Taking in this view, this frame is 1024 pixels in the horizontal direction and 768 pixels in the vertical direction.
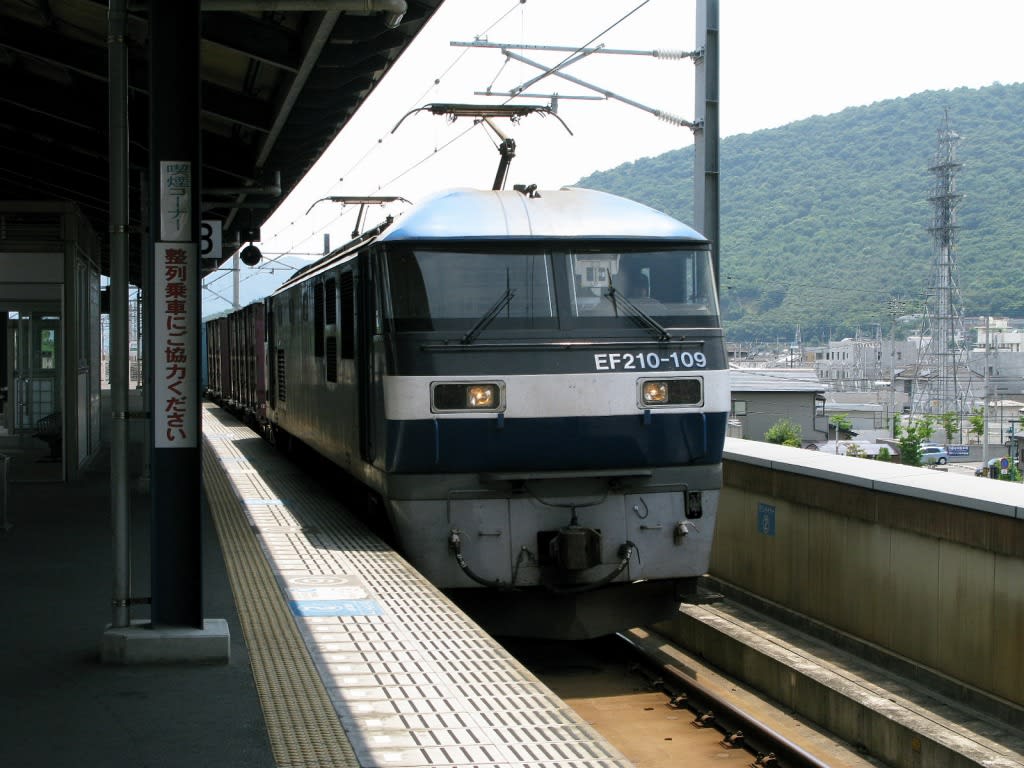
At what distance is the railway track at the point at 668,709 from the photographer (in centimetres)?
729

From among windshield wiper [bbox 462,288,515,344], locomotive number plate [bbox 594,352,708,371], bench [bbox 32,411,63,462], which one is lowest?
bench [bbox 32,411,63,462]

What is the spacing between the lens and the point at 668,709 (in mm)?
8289

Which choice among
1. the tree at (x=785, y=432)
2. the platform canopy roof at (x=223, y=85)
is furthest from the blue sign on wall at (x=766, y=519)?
the tree at (x=785, y=432)

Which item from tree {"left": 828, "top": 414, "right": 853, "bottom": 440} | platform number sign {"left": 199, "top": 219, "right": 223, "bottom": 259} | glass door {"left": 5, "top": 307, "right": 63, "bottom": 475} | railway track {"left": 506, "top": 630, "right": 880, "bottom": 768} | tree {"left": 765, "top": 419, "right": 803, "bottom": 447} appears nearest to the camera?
railway track {"left": 506, "top": 630, "right": 880, "bottom": 768}

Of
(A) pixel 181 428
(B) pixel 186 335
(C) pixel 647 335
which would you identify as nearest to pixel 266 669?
(A) pixel 181 428

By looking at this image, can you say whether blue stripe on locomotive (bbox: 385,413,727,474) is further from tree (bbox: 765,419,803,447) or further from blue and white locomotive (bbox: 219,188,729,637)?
tree (bbox: 765,419,803,447)

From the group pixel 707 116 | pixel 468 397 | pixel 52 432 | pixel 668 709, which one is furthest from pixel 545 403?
pixel 52 432

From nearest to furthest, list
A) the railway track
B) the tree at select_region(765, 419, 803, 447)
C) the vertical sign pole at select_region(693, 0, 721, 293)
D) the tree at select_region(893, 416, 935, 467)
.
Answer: the railway track < the vertical sign pole at select_region(693, 0, 721, 293) < the tree at select_region(765, 419, 803, 447) < the tree at select_region(893, 416, 935, 467)

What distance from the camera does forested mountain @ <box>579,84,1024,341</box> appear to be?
57688 mm

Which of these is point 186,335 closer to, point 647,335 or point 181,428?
point 181,428

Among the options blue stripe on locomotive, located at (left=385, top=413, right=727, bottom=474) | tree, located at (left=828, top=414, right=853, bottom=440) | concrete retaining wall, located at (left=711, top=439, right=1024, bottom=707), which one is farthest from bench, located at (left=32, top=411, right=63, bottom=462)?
tree, located at (left=828, top=414, right=853, bottom=440)

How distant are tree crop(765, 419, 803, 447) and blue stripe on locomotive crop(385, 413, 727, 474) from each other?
40.0 m

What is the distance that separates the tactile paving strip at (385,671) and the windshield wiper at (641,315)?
226 centimetres

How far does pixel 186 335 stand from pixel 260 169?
7.99m
